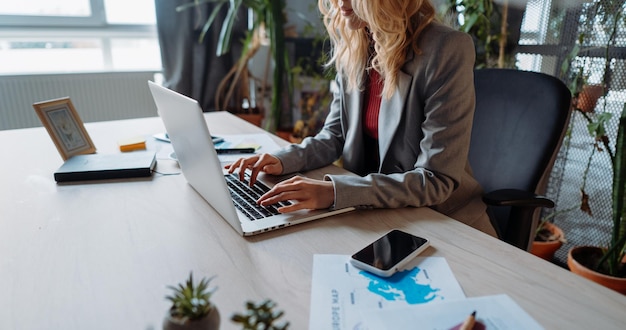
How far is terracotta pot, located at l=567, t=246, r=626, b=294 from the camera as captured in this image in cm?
154

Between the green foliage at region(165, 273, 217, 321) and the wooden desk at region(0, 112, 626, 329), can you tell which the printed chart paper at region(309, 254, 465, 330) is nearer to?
the wooden desk at region(0, 112, 626, 329)

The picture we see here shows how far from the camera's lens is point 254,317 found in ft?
1.15

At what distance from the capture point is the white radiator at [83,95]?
2.56 m

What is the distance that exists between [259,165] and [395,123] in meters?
0.35

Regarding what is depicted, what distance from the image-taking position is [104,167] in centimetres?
109

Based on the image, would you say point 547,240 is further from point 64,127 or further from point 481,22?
point 64,127

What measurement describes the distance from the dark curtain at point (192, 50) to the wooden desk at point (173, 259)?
2.01 metres

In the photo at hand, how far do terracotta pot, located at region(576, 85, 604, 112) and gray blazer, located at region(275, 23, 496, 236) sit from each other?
2.90 ft

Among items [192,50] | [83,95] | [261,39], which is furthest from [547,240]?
[83,95]

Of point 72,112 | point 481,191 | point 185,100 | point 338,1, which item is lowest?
point 481,191

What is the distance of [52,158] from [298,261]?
903 mm

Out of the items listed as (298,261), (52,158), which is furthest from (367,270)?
(52,158)

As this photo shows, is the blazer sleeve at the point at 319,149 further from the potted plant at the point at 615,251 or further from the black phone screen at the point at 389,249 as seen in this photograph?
the potted plant at the point at 615,251

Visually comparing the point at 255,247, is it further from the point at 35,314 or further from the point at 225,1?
the point at 225,1
